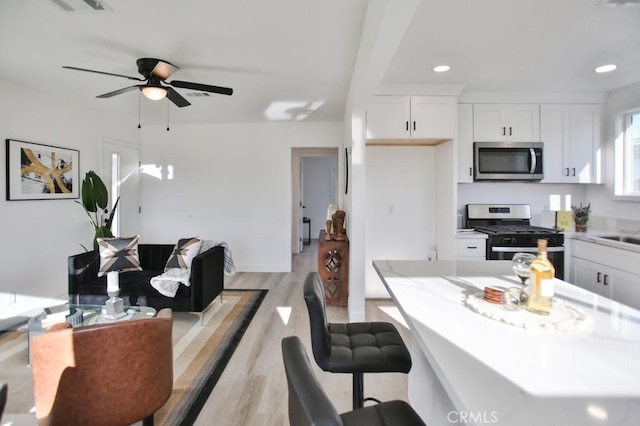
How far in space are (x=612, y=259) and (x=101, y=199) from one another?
17.9 feet

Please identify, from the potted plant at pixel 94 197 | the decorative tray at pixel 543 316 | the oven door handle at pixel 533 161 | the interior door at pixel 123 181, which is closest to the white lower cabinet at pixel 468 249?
the oven door handle at pixel 533 161

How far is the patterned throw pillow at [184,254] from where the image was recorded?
3.36 meters

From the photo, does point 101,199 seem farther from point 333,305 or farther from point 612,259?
point 612,259

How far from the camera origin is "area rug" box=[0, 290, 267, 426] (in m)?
2.05

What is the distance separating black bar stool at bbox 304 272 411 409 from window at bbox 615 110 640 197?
360cm

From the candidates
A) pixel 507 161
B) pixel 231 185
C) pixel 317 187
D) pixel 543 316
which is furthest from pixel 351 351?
pixel 317 187

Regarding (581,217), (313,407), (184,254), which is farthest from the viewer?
(581,217)

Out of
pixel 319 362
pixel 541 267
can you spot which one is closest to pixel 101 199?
pixel 319 362

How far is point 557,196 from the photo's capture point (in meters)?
4.04

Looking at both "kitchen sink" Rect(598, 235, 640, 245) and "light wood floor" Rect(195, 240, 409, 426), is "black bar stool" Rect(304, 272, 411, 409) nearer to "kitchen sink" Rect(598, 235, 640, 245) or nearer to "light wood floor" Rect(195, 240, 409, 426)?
"light wood floor" Rect(195, 240, 409, 426)

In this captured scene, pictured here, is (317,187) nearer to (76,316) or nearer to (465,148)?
(465,148)

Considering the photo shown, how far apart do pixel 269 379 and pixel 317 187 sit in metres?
7.69

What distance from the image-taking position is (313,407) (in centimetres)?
69

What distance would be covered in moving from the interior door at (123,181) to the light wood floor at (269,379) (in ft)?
9.87
